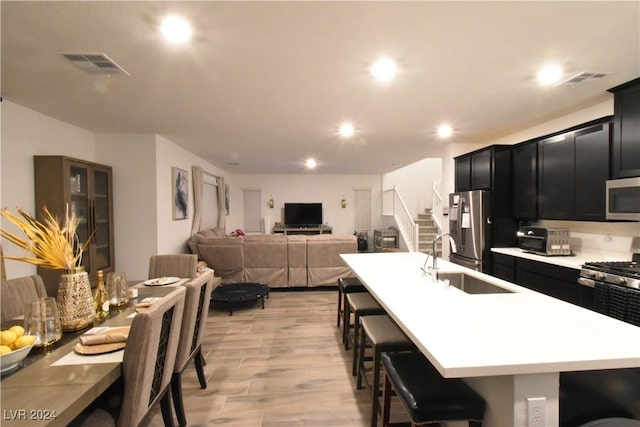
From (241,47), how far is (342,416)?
264cm

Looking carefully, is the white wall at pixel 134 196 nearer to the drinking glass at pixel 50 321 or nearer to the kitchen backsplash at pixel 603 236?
the drinking glass at pixel 50 321

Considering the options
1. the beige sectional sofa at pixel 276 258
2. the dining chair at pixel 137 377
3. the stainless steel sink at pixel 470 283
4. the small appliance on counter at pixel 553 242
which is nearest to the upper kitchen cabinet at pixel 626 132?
the small appliance on counter at pixel 553 242

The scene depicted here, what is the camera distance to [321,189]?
30.3 feet

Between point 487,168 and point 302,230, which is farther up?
point 487,168

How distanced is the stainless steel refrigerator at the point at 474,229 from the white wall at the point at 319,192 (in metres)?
5.07

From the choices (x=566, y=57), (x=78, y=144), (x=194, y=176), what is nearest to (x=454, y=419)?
(x=566, y=57)

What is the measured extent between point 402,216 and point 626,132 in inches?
209

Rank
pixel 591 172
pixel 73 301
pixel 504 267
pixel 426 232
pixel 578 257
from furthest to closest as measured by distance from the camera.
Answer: pixel 426 232 < pixel 504 267 < pixel 578 257 < pixel 591 172 < pixel 73 301

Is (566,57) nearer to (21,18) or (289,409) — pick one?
(289,409)

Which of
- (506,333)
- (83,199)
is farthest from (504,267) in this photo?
(83,199)

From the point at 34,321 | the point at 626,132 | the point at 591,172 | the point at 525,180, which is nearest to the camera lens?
the point at 34,321

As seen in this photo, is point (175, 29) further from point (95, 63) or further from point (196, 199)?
point (196, 199)

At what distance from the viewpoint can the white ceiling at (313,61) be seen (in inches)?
62.4

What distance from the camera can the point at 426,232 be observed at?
754cm
